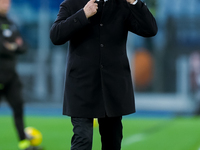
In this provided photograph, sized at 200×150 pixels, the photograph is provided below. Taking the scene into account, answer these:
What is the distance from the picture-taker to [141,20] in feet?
12.5

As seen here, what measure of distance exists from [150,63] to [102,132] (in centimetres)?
1073

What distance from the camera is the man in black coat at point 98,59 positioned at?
3.76 m

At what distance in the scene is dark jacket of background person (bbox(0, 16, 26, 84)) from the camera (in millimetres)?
6254

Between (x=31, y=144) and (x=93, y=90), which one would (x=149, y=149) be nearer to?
(x=31, y=144)

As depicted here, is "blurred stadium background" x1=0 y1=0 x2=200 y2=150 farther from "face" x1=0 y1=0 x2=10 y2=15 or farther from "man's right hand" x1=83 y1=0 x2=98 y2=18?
"man's right hand" x1=83 y1=0 x2=98 y2=18

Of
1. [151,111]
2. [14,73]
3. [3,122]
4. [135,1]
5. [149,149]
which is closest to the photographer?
[135,1]

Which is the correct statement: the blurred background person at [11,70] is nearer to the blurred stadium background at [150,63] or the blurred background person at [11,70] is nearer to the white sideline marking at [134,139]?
the white sideline marking at [134,139]

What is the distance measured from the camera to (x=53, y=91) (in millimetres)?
14945

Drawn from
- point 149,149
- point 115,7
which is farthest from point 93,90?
point 149,149

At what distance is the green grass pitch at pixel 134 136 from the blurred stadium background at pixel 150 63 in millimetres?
2977

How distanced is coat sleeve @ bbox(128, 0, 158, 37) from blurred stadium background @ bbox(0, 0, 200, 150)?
9.25m

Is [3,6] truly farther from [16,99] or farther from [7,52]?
[16,99]

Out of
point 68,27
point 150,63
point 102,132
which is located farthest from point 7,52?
point 150,63

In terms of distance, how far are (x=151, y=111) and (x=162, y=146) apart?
737 cm
